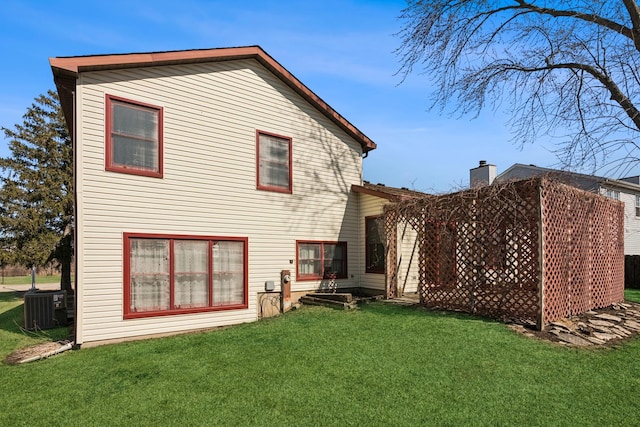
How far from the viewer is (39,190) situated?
58.7ft

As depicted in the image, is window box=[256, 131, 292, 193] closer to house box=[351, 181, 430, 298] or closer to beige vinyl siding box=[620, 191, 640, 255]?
house box=[351, 181, 430, 298]

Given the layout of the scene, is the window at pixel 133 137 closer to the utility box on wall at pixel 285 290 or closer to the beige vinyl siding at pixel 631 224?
the utility box on wall at pixel 285 290

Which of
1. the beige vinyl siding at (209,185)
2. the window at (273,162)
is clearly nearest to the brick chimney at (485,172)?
the beige vinyl siding at (209,185)

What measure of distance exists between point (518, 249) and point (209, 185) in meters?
7.36

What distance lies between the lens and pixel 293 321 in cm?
894

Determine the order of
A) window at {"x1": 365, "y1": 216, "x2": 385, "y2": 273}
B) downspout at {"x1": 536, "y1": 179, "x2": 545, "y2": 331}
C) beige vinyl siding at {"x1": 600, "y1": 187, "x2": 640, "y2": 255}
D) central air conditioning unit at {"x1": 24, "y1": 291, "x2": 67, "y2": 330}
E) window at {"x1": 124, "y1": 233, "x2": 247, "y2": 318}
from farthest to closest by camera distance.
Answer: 1. beige vinyl siding at {"x1": 600, "y1": 187, "x2": 640, "y2": 255}
2. window at {"x1": 365, "y1": 216, "x2": 385, "y2": 273}
3. central air conditioning unit at {"x1": 24, "y1": 291, "x2": 67, "y2": 330}
4. window at {"x1": 124, "y1": 233, "x2": 247, "y2": 318}
5. downspout at {"x1": 536, "y1": 179, "x2": 545, "y2": 331}

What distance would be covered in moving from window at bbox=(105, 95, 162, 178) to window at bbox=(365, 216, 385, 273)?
6.66 meters

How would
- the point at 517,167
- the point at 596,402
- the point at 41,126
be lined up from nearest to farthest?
the point at 596,402, the point at 41,126, the point at 517,167

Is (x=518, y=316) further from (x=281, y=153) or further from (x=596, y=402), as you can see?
(x=281, y=153)

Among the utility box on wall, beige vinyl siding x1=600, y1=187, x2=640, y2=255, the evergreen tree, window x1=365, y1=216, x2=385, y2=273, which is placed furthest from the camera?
beige vinyl siding x1=600, y1=187, x2=640, y2=255

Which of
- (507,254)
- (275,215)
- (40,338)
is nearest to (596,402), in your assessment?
(507,254)

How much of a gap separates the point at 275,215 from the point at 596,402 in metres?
8.01

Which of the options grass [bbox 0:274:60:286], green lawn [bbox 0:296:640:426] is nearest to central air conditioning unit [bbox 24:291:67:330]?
green lawn [bbox 0:296:640:426]

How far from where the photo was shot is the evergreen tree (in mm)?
17359
